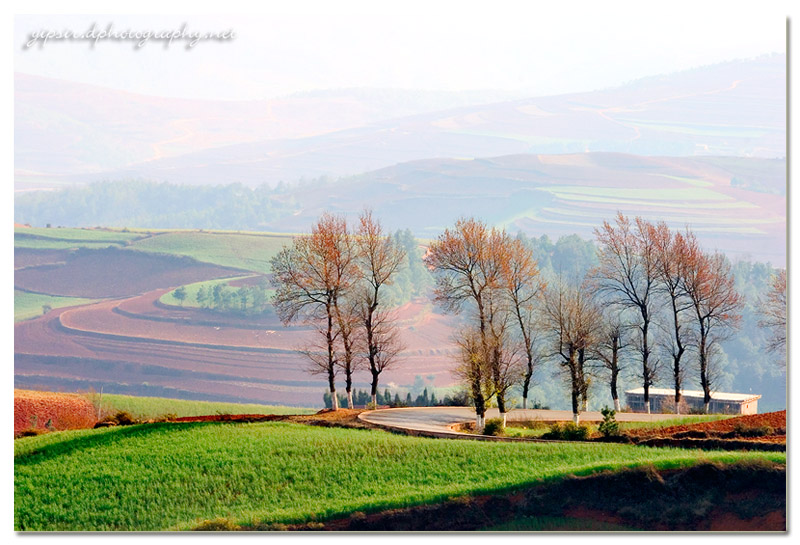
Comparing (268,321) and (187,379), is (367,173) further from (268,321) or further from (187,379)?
(187,379)

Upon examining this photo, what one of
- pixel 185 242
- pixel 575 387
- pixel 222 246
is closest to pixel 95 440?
pixel 575 387

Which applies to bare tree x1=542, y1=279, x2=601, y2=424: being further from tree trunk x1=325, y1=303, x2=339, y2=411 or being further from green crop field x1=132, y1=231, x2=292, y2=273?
green crop field x1=132, y1=231, x2=292, y2=273

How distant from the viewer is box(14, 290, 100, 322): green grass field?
121938 millimetres

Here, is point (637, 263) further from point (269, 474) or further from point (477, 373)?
point (269, 474)

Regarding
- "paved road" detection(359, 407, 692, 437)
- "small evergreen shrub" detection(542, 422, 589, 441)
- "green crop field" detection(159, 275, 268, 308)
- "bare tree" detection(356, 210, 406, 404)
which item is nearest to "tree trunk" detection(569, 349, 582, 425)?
"paved road" detection(359, 407, 692, 437)

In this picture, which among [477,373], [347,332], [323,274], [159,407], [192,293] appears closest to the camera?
[477,373]

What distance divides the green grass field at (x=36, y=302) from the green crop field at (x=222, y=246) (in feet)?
50.7

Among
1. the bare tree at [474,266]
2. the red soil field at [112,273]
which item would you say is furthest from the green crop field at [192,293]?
the bare tree at [474,266]

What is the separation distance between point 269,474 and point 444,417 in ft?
34.5

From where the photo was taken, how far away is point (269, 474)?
2280cm

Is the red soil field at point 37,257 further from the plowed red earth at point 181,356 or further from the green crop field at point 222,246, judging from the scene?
the plowed red earth at point 181,356

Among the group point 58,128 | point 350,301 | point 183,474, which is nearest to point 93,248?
point 58,128

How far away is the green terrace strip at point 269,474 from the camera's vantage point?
21.0 meters

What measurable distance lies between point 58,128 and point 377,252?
306 feet
